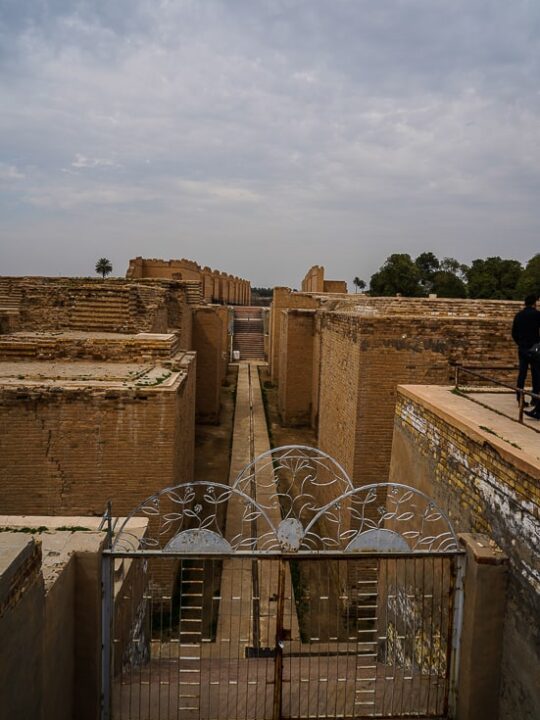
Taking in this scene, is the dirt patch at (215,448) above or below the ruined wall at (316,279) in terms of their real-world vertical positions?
below

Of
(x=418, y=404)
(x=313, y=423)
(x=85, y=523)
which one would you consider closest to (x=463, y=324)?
(x=418, y=404)

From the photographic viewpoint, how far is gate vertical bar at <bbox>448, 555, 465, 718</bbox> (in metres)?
3.60

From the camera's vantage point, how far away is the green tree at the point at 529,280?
81.9 ft

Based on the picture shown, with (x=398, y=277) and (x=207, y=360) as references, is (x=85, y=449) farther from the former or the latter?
(x=398, y=277)

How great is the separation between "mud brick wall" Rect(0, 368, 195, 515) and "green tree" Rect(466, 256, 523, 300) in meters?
25.5

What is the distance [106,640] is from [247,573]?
3906 mm

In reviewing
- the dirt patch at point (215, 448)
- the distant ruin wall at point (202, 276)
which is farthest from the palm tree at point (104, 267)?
the dirt patch at point (215, 448)

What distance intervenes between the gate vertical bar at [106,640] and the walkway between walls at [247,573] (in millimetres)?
757

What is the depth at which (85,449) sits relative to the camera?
235 inches

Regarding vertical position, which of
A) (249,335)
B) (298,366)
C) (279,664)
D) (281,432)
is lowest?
(281,432)

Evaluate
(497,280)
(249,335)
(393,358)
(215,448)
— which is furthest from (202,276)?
(393,358)

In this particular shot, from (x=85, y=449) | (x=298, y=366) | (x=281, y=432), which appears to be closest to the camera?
(x=85, y=449)

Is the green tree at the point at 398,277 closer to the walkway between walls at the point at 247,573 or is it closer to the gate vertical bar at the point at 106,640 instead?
the walkway between walls at the point at 247,573

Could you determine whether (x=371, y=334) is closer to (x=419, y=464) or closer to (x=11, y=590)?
(x=419, y=464)
